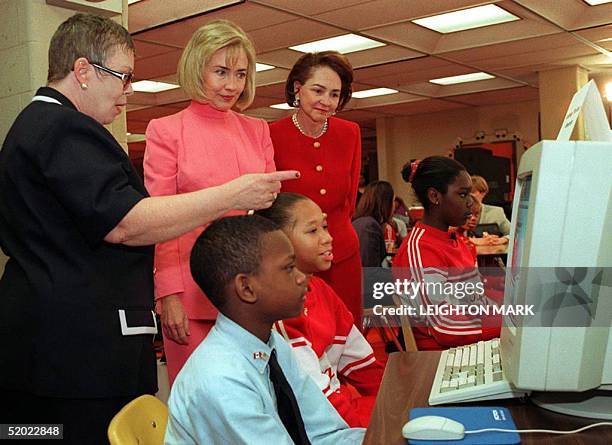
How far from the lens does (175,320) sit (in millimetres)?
1833

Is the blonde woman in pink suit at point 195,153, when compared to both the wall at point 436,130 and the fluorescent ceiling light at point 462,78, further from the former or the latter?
the wall at point 436,130

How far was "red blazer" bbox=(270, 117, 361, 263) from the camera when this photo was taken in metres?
2.41

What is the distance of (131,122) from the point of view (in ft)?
34.1

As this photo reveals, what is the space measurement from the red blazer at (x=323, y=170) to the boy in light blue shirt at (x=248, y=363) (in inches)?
38.1

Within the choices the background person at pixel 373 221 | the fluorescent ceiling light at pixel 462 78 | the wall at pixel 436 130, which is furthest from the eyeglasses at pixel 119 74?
the wall at pixel 436 130

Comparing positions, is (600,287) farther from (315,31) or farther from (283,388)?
(315,31)

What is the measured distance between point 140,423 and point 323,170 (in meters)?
1.31

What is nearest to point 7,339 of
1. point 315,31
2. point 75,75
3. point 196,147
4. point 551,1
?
point 75,75

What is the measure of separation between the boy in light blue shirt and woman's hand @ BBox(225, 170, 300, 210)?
0.03 m

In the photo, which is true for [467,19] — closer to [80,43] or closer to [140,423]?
[80,43]

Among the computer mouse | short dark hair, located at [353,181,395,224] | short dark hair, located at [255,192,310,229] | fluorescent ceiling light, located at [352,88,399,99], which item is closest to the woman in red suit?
short dark hair, located at [255,192,310,229]

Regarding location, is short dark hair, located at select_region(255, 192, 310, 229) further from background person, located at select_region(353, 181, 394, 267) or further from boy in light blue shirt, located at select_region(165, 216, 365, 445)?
background person, located at select_region(353, 181, 394, 267)

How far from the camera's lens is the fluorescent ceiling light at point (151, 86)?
784 cm

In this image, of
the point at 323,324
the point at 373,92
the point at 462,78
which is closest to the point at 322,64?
the point at 323,324
